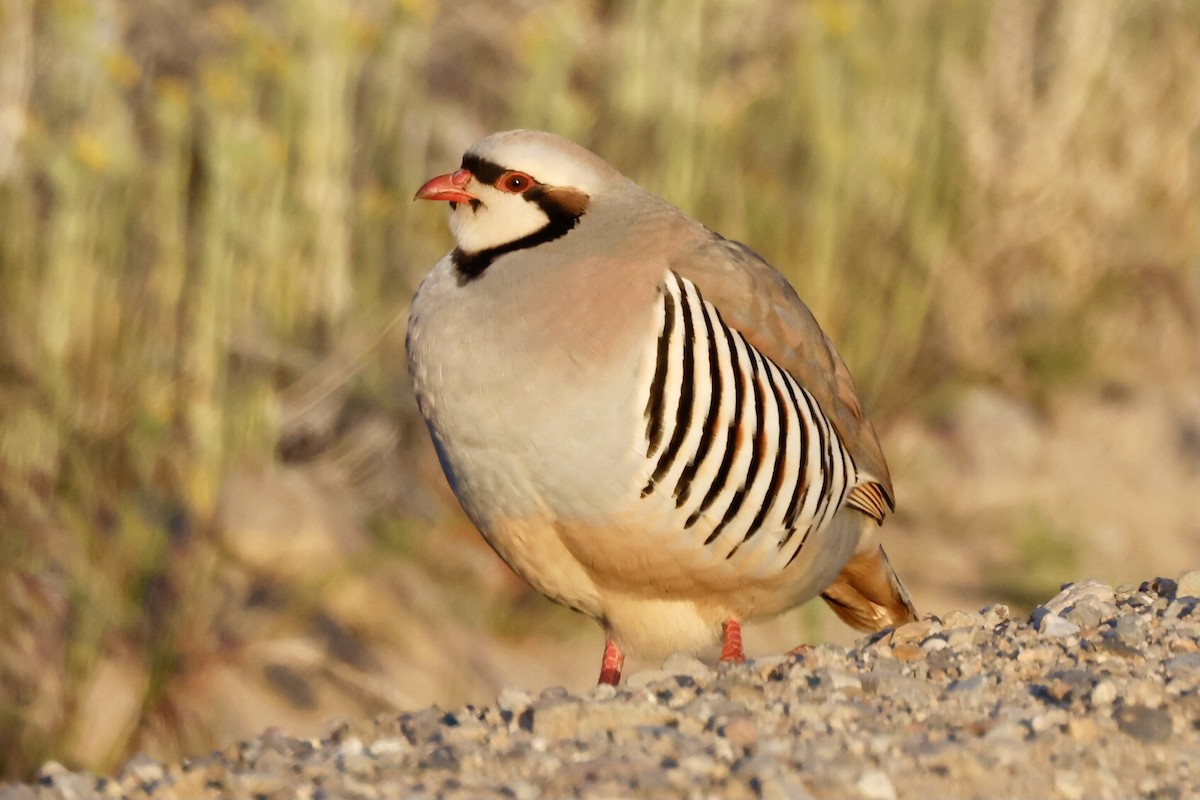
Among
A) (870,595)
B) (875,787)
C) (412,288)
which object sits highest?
(412,288)

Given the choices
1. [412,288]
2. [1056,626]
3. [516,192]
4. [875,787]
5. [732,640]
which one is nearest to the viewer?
[875,787]

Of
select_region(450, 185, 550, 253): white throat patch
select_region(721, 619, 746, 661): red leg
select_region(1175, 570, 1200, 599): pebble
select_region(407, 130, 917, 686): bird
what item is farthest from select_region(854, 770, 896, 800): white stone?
select_region(450, 185, 550, 253): white throat patch

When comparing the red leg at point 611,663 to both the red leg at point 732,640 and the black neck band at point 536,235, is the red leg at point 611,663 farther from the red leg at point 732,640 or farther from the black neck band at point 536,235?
the black neck band at point 536,235

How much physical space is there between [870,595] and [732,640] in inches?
27.0

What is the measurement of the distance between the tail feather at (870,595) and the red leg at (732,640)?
0.51m

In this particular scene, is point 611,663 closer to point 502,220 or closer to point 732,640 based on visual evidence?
point 732,640

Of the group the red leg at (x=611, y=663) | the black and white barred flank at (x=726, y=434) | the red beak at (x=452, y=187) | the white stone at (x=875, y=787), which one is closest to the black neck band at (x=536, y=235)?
the red beak at (x=452, y=187)

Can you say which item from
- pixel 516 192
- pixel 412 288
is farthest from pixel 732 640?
pixel 412 288

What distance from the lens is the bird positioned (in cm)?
402

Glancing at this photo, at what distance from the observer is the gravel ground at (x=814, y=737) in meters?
2.93

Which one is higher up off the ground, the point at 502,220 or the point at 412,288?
the point at 412,288

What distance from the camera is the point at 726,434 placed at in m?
4.17

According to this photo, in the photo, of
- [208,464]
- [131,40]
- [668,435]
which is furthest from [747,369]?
[131,40]

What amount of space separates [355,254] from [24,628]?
7.11 feet
